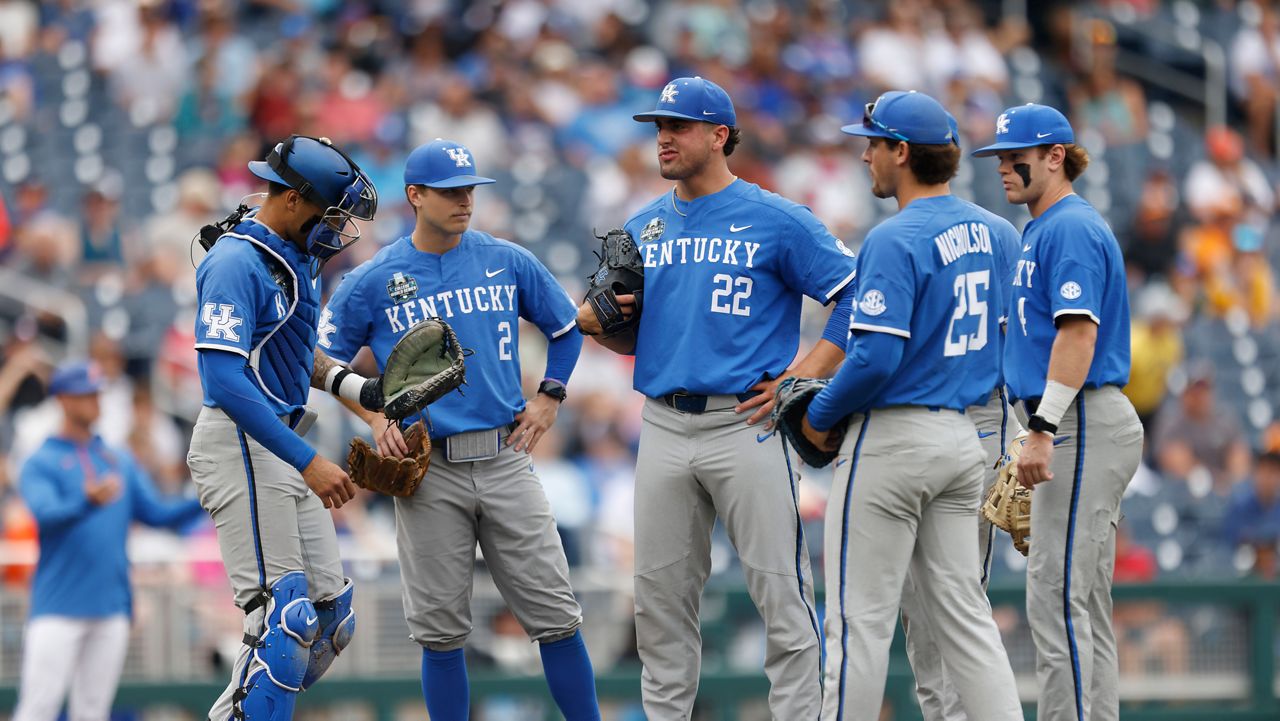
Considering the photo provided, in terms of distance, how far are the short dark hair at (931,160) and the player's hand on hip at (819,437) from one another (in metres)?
0.85

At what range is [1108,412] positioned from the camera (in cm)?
600

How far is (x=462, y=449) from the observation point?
6172 mm

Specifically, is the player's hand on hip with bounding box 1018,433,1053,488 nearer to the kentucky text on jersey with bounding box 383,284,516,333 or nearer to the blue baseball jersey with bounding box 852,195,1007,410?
the blue baseball jersey with bounding box 852,195,1007,410

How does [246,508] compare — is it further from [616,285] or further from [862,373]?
[862,373]

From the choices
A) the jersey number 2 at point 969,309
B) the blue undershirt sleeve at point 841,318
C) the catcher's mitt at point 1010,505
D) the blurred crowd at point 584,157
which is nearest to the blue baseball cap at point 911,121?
the jersey number 2 at point 969,309

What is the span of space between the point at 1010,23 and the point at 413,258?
11.9 meters

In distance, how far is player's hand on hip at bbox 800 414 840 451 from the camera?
18.4ft

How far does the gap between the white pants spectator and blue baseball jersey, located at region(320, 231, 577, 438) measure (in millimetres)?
2911

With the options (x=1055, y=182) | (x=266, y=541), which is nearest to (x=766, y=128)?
(x=1055, y=182)

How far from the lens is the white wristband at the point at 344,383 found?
6191 millimetres

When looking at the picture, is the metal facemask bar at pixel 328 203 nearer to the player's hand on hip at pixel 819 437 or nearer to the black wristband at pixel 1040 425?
the player's hand on hip at pixel 819 437

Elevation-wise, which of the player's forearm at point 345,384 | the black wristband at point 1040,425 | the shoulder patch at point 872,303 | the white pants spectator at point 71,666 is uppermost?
the shoulder patch at point 872,303

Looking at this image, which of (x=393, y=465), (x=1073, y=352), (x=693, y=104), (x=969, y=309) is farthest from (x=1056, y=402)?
(x=393, y=465)

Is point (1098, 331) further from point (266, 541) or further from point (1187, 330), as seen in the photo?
point (1187, 330)
